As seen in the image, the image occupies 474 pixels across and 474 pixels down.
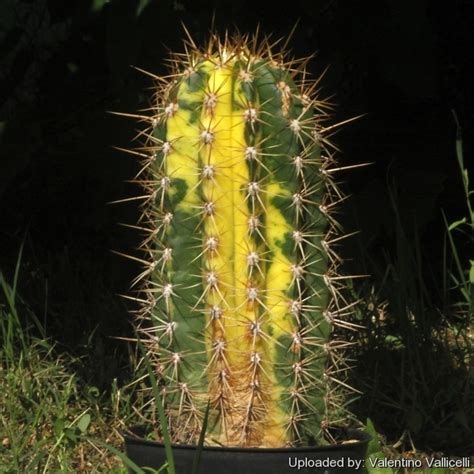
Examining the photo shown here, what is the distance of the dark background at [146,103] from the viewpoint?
3307 mm

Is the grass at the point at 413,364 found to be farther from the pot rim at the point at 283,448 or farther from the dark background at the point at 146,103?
the pot rim at the point at 283,448

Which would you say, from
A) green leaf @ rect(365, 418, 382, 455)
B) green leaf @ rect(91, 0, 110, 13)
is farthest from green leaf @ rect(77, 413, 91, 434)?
green leaf @ rect(91, 0, 110, 13)

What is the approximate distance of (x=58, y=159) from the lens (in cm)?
432

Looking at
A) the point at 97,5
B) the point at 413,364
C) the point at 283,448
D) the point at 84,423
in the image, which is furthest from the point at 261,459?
the point at 97,5

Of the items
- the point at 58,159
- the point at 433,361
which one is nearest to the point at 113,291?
the point at 58,159

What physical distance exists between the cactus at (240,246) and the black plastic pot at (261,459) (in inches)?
3.4

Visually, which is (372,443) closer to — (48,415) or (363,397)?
(363,397)

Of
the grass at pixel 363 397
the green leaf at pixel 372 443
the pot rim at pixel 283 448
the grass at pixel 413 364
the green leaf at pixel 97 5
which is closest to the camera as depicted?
the pot rim at pixel 283 448

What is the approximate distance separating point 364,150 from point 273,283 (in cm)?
166

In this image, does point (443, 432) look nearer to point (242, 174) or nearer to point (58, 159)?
point (242, 174)

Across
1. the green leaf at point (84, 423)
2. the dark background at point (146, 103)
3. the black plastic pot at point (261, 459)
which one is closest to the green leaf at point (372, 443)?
the black plastic pot at point (261, 459)

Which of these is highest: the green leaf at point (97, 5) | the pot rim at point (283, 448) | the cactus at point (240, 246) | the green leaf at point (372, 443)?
the green leaf at point (97, 5)

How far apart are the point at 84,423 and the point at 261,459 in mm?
712

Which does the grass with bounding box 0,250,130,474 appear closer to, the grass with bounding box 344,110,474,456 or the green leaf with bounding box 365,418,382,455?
the green leaf with bounding box 365,418,382,455
